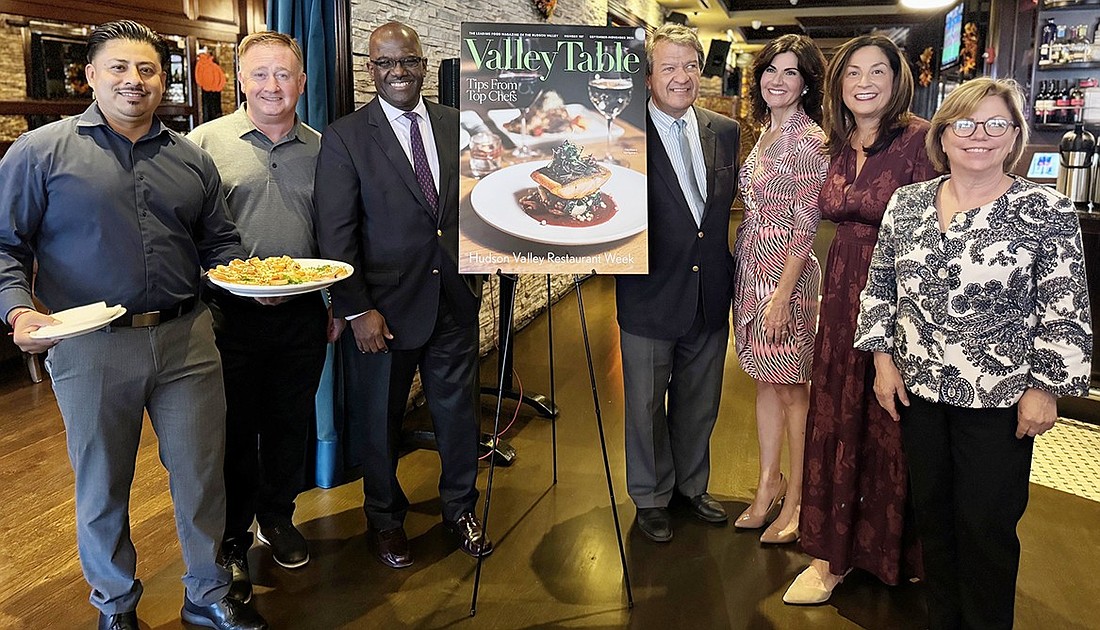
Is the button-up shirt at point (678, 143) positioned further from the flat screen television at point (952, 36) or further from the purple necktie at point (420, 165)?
the flat screen television at point (952, 36)

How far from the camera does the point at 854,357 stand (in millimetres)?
2316

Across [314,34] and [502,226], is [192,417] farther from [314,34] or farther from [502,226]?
[314,34]

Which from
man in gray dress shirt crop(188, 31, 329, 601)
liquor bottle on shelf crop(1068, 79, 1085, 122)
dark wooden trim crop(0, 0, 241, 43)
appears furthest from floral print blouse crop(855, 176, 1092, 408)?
liquor bottle on shelf crop(1068, 79, 1085, 122)

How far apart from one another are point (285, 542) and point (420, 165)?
128cm

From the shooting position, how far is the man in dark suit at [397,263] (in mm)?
2385

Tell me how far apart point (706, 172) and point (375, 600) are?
1.68 m

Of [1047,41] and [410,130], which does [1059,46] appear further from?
[410,130]

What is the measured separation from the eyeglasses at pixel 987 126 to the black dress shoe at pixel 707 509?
1589 millimetres

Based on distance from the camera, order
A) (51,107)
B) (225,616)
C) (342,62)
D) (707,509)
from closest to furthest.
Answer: (225,616) < (707,509) < (342,62) < (51,107)

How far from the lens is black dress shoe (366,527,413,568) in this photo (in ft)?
8.57

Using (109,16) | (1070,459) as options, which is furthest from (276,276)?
(1070,459)

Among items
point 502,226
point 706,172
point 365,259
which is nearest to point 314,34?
point 365,259

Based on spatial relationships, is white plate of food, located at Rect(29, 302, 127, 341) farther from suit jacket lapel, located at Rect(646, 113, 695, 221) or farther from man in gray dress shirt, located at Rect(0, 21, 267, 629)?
suit jacket lapel, located at Rect(646, 113, 695, 221)

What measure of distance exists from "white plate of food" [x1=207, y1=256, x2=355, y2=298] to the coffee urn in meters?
4.36
